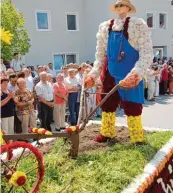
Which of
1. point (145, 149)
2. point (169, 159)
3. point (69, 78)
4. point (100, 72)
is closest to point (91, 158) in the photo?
point (145, 149)

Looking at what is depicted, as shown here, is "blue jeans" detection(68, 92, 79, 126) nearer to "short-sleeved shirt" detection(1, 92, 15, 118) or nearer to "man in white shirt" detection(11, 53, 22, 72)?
"short-sleeved shirt" detection(1, 92, 15, 118)

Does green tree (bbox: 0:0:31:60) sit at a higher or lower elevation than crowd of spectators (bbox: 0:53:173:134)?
higher

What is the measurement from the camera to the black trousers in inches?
251

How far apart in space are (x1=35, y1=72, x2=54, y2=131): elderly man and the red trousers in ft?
8.48

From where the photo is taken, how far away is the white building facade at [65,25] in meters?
15.9

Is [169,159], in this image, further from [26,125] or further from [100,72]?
[26,125]

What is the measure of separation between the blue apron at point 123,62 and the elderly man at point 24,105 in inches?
87.8

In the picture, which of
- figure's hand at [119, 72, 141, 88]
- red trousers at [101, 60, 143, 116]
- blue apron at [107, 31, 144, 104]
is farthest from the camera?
red trousers at [101, 60, 143, 116]

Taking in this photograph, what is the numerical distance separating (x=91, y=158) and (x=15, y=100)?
265cm

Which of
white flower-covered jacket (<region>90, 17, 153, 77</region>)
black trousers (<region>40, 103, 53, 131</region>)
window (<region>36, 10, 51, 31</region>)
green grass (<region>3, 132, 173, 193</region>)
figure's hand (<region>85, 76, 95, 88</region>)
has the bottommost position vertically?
black trousers (<region>40, 103, 53, 131</region>)

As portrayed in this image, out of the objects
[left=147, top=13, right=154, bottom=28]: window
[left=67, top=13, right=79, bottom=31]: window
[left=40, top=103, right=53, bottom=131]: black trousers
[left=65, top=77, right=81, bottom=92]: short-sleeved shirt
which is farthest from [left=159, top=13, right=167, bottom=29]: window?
[left=40, top=103, right=53, bottom=131]: black trousers

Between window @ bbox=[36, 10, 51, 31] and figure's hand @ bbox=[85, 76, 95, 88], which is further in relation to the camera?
window @ bbox=[36, 10, 51, 31]

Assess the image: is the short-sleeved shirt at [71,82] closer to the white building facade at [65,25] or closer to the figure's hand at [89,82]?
the figure's hand at [89,82]

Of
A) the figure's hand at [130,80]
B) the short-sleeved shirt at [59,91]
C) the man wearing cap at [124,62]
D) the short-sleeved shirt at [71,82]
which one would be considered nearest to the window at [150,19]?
the short-sleeved shirt at [71,82]
